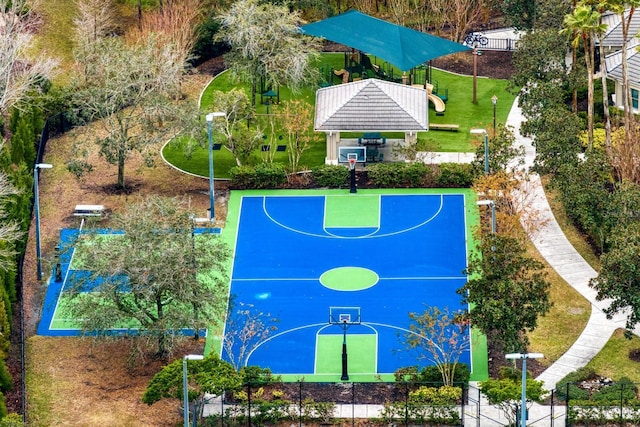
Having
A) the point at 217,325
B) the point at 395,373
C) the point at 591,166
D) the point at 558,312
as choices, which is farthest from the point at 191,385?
the point at 591,166

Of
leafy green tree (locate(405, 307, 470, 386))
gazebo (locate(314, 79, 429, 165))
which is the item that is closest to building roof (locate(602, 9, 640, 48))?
gazebo (locate(314, 79, 429, 165))

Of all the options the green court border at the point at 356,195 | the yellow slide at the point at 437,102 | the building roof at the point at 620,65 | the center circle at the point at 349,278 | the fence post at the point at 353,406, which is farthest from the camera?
the yellow slide at the point at 437,102

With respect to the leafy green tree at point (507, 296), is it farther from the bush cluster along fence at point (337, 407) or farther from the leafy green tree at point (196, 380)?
the leafy green tree at point (196, 380)

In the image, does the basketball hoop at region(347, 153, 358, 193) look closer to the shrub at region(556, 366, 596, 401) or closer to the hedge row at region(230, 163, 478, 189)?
the hedge row at region(230, 163, 478, 189)

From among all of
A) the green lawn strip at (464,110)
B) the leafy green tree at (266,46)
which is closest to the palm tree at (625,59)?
the green lawn strip at (464,110)

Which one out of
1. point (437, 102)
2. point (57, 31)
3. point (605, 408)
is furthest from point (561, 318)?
point (57, 31)

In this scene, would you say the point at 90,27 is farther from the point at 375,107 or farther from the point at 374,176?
the point at 374,176

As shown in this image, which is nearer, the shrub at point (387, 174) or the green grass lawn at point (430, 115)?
the shrub at point (387, 174)
